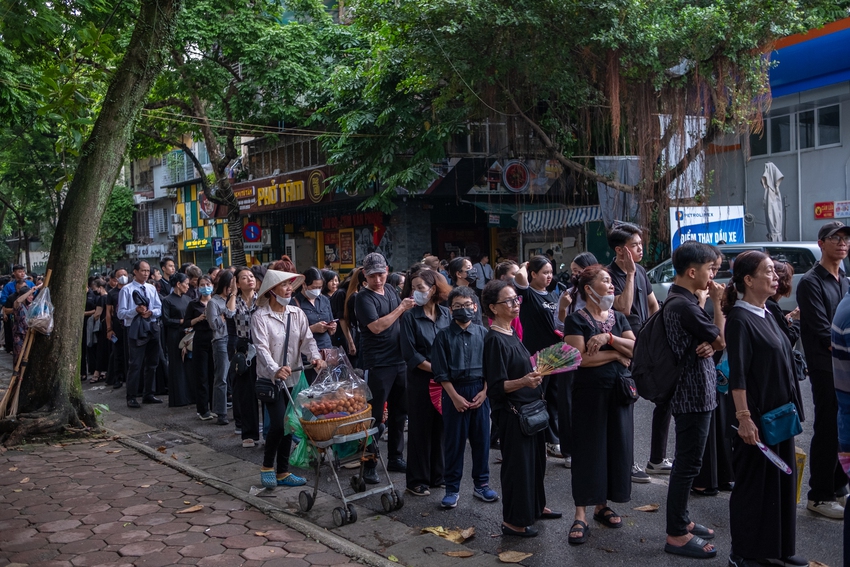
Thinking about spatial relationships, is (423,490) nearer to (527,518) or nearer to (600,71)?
(527,518)

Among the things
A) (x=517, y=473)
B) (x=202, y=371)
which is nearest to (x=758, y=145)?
(x=202, y=371)

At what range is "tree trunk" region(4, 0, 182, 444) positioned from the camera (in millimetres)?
8477

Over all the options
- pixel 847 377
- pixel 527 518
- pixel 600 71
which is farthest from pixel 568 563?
pixel 600 71

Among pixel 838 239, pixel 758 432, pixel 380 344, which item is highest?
pixel 838 239

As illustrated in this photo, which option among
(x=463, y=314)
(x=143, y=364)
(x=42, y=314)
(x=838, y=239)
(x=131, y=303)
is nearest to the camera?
(x=838, y=239)

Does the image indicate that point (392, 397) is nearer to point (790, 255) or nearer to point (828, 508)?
point (828, 508)

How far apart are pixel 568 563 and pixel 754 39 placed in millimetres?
12854

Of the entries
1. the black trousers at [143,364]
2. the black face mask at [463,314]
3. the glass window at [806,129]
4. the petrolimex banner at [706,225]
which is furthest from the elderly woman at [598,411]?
the glass window at [806,129]

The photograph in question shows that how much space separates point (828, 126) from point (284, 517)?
1874 centimetres

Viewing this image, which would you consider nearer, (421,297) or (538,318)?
(421,297)

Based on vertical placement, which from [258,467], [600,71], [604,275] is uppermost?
[600,71]

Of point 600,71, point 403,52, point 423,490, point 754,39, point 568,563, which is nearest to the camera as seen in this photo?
point 568,563

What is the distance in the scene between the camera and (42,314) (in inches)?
325

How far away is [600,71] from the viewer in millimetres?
15633
